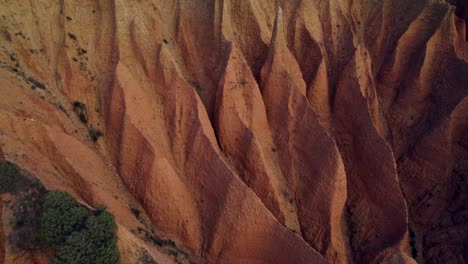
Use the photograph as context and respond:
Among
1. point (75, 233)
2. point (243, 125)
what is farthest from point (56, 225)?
point (243, 125)

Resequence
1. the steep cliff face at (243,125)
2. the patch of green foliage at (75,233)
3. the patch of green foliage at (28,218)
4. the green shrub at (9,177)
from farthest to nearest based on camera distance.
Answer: the steep cliff face at (243,125)
the green shrub at (9,177)
the patch of green foliage at (28,218)
the patch of green foliage at (75,233)

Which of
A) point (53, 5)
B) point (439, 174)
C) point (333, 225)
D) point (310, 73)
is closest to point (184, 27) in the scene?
point (53, 5)

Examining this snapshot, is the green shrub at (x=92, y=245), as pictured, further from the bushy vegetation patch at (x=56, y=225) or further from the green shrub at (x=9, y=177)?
the green shrub at (x=9, y=177)

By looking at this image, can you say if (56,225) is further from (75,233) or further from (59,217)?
(75,233)

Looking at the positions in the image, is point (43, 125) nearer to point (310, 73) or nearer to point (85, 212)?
point (85, 212)

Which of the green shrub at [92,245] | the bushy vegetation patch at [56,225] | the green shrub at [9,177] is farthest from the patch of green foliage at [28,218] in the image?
the green shrub at [92,245]

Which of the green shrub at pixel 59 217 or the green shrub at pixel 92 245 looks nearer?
the green shrub at pixel 92 245

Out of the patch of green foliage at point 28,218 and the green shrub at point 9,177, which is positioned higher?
the green shrub at point 9,177

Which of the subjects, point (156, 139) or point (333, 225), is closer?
point (156, 139)

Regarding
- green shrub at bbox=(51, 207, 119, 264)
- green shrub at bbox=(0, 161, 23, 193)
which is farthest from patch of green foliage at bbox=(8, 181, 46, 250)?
green shrub at bbox=(51, 207, 119, 264)
